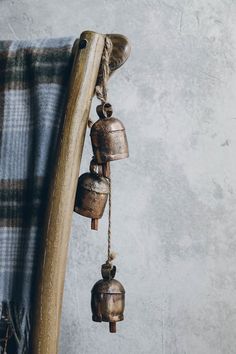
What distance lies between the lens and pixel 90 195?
79 cm

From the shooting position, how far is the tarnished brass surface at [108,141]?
0.76 meters

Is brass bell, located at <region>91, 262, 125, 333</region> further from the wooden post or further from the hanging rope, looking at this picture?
the hanging rope

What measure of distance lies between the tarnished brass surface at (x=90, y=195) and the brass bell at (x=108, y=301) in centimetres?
→ 12

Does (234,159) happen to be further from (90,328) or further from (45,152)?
(45,152)

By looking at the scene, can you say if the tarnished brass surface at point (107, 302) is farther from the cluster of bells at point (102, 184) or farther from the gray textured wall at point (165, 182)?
the gray textured wall at point (165, 182)

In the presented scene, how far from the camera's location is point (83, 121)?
73 cm

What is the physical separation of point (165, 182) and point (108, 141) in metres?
0.79

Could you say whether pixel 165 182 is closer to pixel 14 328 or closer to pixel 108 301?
pixel 108 301

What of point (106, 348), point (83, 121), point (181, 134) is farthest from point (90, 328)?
point (83, 121)

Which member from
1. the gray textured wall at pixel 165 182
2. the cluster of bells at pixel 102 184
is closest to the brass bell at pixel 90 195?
the cluster of bells at pixel 102 184

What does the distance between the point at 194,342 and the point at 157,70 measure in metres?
0.83

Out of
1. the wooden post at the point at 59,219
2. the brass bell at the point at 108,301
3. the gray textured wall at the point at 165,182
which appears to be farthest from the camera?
the gray textured wall at the point at 165,182

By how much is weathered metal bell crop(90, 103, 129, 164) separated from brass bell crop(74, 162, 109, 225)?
0.12ft

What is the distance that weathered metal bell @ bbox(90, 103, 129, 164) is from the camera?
76 centimetres
